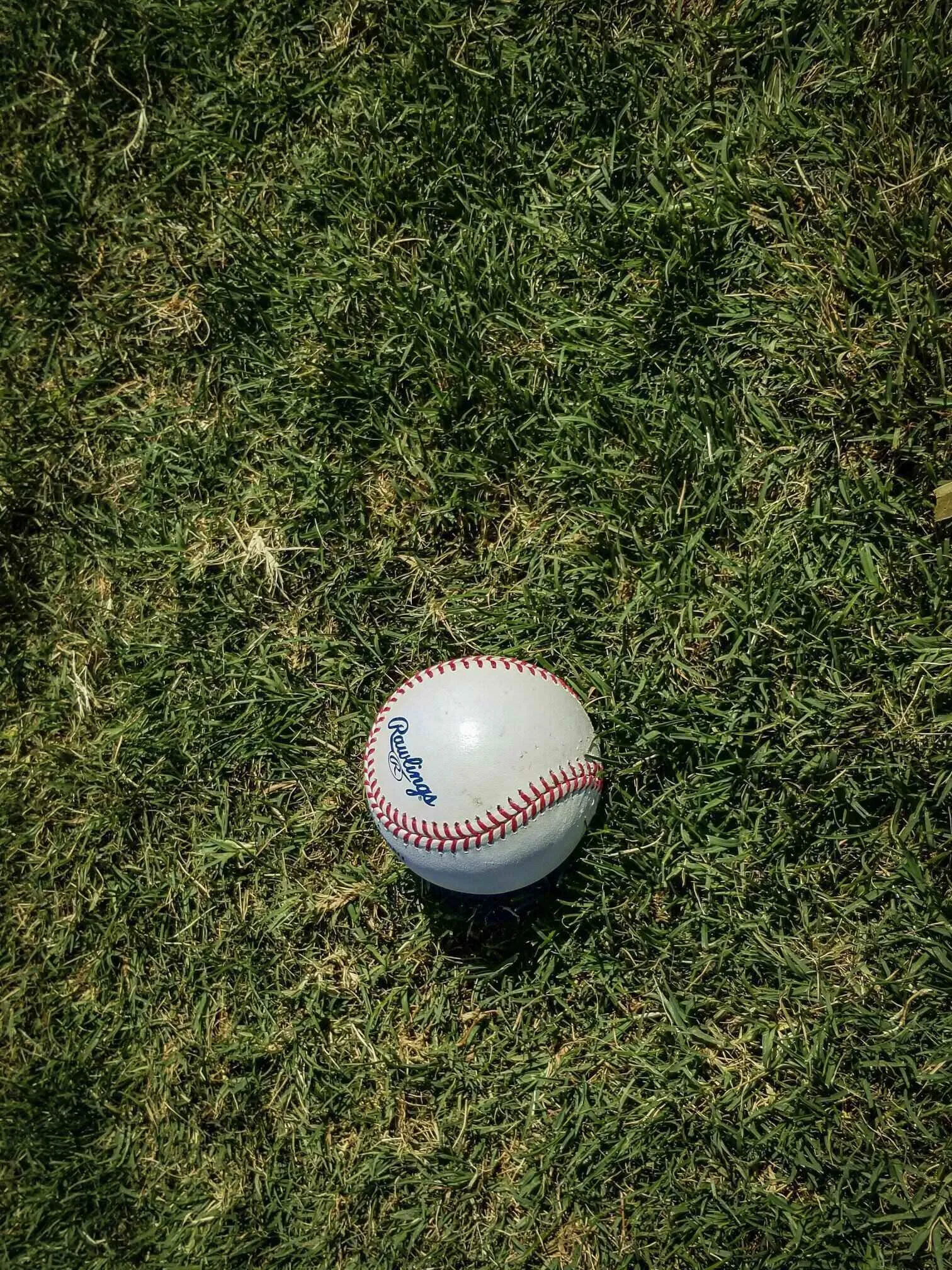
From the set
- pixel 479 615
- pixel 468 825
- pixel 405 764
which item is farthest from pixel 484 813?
pixel 479 615

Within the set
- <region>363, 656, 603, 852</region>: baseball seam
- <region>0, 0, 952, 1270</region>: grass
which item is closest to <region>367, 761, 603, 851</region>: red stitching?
<region>363, 656, 603, 852</region>: baseball seam

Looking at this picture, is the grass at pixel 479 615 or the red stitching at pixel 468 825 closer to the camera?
the red stitching at pixel 468 825

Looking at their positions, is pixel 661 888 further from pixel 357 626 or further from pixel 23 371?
pixel 23 371

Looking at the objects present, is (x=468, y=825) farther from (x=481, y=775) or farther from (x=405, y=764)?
(x=405, y=764)

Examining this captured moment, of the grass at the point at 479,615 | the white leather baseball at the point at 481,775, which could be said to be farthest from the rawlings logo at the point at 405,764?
the grass at the point at 479,615

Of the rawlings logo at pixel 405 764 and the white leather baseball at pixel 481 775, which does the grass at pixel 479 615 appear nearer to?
the white leather baseball at pixel 481 775

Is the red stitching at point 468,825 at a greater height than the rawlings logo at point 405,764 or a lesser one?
lesser

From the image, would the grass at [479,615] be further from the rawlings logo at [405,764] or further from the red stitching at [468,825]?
the rawlings logo at [405,764]
